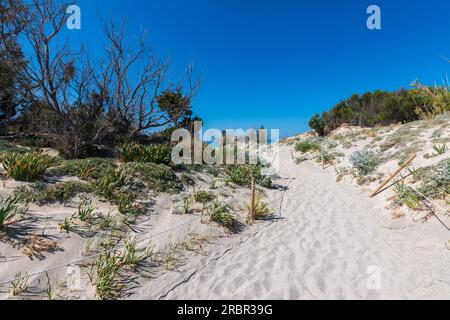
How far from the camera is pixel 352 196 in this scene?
7.42 metres

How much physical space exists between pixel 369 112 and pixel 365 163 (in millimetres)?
21604

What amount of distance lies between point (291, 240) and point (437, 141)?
731 centimetres

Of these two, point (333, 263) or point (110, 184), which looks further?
point (110, 184)

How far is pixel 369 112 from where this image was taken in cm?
2688

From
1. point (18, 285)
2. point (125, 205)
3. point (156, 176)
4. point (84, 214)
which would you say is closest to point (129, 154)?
point (156, 176)

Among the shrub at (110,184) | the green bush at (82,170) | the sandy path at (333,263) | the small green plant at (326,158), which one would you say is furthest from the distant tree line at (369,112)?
the green bush at (82,170)

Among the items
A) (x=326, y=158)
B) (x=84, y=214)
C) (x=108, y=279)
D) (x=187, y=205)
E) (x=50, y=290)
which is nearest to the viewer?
(x=50, y=290)

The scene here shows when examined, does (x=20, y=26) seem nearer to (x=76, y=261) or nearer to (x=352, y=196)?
(x=76, y=261)

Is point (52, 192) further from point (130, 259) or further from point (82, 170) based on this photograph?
point (130, 259)

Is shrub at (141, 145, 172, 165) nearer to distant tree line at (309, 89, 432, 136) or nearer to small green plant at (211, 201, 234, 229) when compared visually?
small green plant at (211, 201, 234, 229)

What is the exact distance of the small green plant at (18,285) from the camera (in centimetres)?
271

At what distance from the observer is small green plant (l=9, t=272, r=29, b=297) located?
2710 mm

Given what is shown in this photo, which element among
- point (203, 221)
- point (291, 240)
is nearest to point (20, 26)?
point (203, 221)

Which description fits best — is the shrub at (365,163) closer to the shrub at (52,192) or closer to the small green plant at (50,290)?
the shrub at (52,192)
